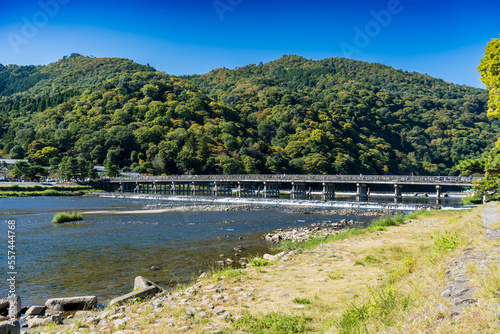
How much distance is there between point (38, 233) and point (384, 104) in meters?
198

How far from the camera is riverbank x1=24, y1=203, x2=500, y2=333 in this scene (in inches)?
222

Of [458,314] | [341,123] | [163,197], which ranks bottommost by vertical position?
[163,197]

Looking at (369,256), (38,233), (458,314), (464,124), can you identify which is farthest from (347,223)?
(464,124)

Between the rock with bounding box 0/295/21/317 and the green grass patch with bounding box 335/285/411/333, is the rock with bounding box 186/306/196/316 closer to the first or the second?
the green grass patch with bounding box 335/285/411/333

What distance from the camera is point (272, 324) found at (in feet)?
24.2

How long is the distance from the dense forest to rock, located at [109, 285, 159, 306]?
9992 cm

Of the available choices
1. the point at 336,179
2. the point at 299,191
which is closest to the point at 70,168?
the point at 299,191

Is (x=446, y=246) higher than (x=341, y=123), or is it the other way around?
(x=341, y=123)

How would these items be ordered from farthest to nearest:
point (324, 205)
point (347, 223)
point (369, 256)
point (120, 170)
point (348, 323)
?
point (120, 170)
point (324, 205)
point (347, 223)
point (369, 256)
point (348, 323)

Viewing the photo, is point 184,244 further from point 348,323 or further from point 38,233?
point 348,323

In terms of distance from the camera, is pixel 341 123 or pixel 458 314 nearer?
pixel 458 314

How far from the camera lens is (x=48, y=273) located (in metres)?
16.3

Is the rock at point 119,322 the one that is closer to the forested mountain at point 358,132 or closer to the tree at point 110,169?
the tree at point 110,169

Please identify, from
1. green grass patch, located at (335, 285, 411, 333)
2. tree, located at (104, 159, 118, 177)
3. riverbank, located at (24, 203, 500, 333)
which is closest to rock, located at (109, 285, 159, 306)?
riverbank, located at (24, 203, 500, 333)
